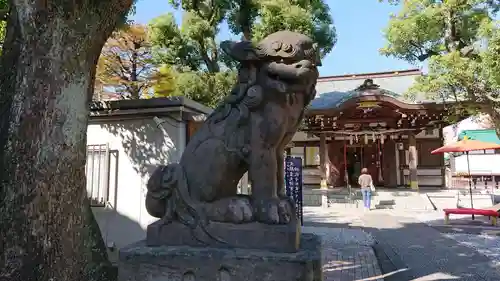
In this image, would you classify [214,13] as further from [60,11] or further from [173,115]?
[60,11]

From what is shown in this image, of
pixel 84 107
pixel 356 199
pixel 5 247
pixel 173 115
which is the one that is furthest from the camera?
pixel 356 199

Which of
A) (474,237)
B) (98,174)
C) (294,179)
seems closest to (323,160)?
(474,237)

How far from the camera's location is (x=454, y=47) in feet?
33.9

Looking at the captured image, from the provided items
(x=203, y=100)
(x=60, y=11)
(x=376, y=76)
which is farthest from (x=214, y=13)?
(x=376, y=76)

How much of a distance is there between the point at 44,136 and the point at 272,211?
2.20 meters

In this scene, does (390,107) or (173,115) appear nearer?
(173,115)

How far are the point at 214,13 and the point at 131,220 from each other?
6421mm

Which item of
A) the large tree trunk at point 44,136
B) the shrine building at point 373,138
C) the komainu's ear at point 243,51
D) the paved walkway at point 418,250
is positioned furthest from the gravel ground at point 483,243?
the shrine building at point 373,138

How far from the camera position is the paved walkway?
5498 mm

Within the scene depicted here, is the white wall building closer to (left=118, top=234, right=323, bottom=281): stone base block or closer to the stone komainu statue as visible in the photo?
the stone komainu statue

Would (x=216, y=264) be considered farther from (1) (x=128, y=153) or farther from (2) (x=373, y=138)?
(2) (x=373, y=138)

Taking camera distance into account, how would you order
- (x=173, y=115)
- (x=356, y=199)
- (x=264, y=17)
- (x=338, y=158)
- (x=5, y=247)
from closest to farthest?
(x=5, y=247), (x=173, y=115), (x=264, y=17), (x=356, y=199), (x=338, y=158)

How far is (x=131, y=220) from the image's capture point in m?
5.83

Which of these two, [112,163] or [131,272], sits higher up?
[112,163]
